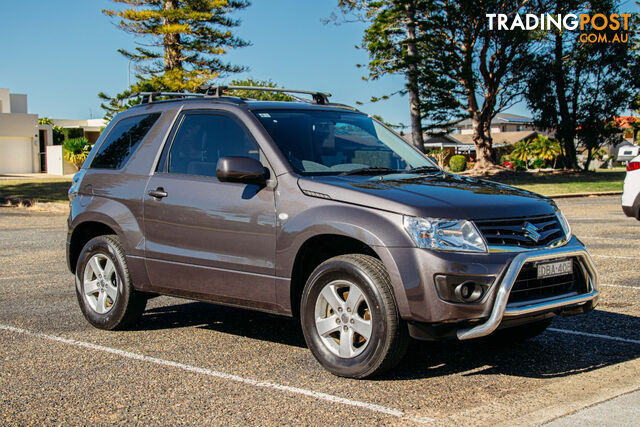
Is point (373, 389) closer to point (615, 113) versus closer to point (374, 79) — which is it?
point (374, 79)

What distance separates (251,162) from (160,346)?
172 centimetres

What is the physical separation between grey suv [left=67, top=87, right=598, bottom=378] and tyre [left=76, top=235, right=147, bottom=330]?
15 mm

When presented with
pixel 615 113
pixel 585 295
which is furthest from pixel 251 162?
pixel 615 113

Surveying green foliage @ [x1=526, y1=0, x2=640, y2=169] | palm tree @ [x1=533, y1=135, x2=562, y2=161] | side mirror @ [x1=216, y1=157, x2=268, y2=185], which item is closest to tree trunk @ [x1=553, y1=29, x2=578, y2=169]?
green foliage @ [x1=526, y1=0, x2=640, y2=169]

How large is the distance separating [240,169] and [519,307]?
210cm

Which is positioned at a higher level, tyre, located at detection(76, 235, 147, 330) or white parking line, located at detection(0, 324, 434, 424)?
tyre, located at detection(76, 235, 147, 330)

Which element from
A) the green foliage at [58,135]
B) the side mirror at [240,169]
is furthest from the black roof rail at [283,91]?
the green foliage at [58,135]

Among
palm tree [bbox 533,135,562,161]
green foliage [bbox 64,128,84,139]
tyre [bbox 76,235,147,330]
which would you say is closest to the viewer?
tyre [bbox 76,235,147,330]

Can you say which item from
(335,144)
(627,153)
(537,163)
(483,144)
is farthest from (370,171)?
(537,163)

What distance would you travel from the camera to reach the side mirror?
18.0 feet

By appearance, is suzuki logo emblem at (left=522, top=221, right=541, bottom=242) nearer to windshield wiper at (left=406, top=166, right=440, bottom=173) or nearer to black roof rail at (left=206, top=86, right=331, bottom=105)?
windshield wiper at (left=406, top=166, right=440, bottom=173)

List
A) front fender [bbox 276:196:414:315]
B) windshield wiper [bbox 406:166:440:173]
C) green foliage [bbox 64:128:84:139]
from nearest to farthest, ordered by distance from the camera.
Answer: front fender [bbox 276:196:414:315], windshield wiper [bbox 406:166:440:173], green foliage [bbox 64:128:84:139]

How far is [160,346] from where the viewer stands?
6.18 m

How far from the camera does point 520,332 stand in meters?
6.15
